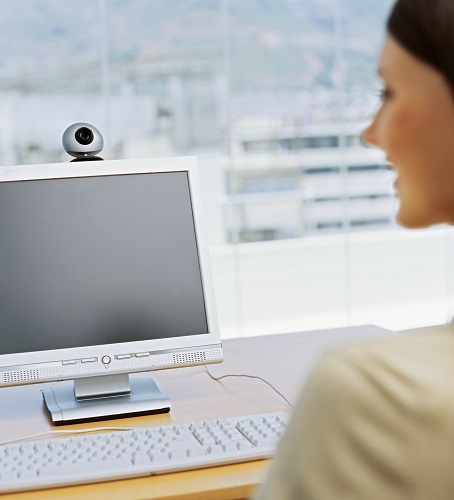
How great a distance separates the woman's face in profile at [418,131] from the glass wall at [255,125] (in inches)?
187

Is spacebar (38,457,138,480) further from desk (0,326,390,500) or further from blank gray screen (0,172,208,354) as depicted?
blank gray screen (0,172,208,354)

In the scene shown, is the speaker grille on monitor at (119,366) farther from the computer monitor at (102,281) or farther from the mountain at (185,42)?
the mountain at (185,42)

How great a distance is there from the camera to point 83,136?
1889 mm

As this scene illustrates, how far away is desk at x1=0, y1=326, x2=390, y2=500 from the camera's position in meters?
1.38

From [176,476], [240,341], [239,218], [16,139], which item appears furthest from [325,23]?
[176,476]

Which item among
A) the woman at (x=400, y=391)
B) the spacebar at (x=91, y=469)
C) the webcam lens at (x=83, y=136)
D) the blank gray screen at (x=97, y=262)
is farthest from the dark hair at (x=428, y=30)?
the webcam lens at (x=83, y=136)

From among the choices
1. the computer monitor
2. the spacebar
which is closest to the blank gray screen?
the computer monitor

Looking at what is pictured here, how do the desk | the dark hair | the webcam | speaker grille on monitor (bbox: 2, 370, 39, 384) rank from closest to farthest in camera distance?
the dark hair → the desk → speaker grille on monitor (bbox: 2, 370, 39, 384) → the webcam

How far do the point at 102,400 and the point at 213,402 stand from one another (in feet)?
0.71

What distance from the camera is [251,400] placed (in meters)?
1.83

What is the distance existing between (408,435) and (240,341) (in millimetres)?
1797

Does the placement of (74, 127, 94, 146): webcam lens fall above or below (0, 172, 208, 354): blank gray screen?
above

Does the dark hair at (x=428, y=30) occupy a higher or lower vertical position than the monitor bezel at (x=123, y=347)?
higher

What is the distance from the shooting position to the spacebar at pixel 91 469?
140 centimetres
